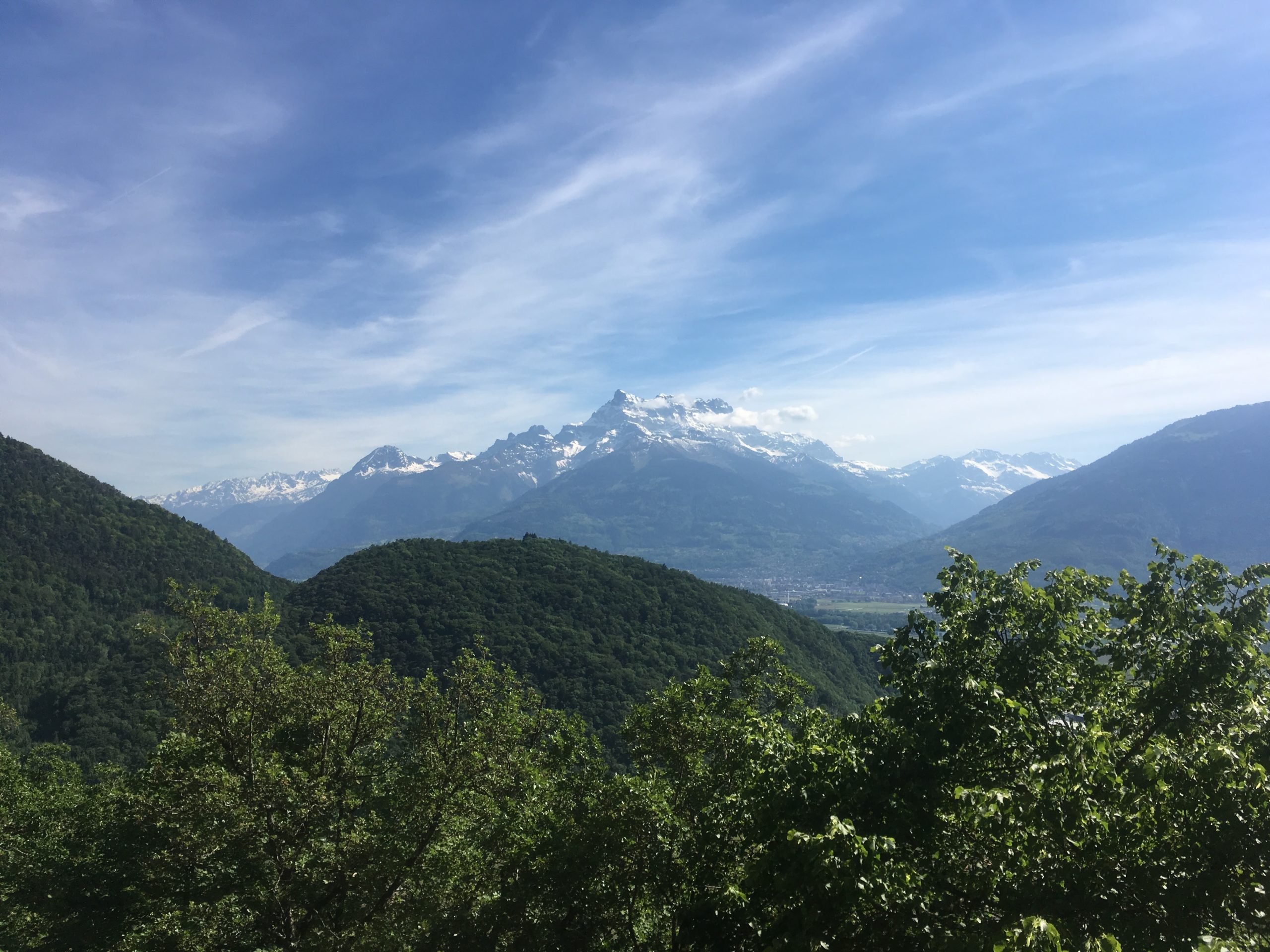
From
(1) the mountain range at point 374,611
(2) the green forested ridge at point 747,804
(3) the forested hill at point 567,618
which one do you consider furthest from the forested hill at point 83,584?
(2) the green forested ridge at point 747,804

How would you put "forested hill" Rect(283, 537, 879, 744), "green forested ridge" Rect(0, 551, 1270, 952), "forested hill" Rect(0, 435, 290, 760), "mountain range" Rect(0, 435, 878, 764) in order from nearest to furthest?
"green forested ridge" Rect(0, 551, 1270, 952) < "forested hill" Rect(0, 435, 290, 760) < "mountain range" Rect(0, 435, 878, 764) < "forested hill" Rect(283, 537, 879, 744)

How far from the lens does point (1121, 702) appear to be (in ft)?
47.1

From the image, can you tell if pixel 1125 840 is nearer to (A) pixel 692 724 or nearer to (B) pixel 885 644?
(B) pixel 885 644

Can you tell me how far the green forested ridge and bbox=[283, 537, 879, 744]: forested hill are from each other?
2839 inches

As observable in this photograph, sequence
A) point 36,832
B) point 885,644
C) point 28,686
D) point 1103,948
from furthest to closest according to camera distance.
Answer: point 28,686 < point 36,832 < point 885,644 < point 1103,948

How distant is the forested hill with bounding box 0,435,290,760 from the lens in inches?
3637

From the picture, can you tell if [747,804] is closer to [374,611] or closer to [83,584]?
[374,611]

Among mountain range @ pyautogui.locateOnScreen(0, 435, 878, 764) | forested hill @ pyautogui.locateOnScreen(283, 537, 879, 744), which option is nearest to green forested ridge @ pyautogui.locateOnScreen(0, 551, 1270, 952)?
forested hill @ pyautogui.locateOnScreen(283, 537, 879, 744)

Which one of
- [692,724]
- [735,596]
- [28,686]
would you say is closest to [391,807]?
[692,724]

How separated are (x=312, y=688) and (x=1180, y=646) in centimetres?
2600

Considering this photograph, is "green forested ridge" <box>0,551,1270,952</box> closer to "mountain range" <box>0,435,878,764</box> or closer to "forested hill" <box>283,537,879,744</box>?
"forested hill" <box>283,537,879,744</box>

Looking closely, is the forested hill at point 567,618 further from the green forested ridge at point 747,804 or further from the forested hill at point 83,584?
the green forested ridge at point 747,804

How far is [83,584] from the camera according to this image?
14938cm

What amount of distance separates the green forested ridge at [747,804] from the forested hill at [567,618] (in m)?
72.1
